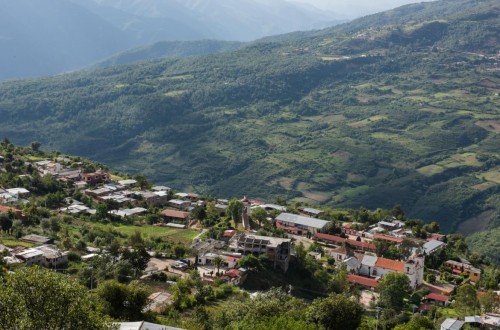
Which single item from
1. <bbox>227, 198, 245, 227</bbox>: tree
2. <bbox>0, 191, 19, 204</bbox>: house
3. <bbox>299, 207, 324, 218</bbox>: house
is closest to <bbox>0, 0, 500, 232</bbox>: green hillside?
<bbox>299, 207, 324, 218</bbox>: house

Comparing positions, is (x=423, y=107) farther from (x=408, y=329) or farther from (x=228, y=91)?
(x=408, y=329)

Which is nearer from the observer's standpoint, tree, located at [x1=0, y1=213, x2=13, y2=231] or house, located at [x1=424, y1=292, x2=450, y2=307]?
house, located at [x1=424, y1=292, x2=450, y2=307]

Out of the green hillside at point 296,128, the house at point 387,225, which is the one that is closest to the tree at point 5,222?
the house at point 387,225

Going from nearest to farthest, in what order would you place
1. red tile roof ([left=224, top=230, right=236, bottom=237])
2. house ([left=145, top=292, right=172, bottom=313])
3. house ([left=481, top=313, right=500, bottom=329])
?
house ([left=145, top=292, right=172, bottom=313])
house ([left=481, top=313, right=500, bottom=329])
red tile roof ([left=224, top=230, right=236, bottom=237])

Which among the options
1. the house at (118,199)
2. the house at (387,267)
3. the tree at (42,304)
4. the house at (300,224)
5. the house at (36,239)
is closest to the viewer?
the tree at (42,304)

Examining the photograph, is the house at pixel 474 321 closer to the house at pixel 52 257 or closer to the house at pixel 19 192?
the house at pixel 52 257

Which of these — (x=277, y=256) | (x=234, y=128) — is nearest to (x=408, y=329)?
(x=277, y=256)

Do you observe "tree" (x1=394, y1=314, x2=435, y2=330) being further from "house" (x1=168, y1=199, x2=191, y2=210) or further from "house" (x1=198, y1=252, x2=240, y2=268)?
"house" (x1=168, y1=199, x2=191, y2=210)
